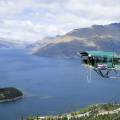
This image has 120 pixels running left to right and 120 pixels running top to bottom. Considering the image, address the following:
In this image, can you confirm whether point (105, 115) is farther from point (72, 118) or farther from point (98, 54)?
point (98, 54)

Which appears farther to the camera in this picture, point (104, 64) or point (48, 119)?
point (48, 119)

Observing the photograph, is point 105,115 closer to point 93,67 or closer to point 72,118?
point 72,118

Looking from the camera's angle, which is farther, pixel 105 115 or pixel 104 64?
pixel 105 115

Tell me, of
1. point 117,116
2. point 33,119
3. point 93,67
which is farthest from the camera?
point 33,119

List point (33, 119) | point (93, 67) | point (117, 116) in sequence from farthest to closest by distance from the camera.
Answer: point (33, 119) < point (117, 116) < point (93, 67)

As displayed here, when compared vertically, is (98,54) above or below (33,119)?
above

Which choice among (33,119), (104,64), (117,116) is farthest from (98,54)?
(33,119)

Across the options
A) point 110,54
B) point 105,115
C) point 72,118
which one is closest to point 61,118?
point 72,118

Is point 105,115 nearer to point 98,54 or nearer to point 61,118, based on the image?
point 61,118

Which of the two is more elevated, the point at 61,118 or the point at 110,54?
the point at 110,54
